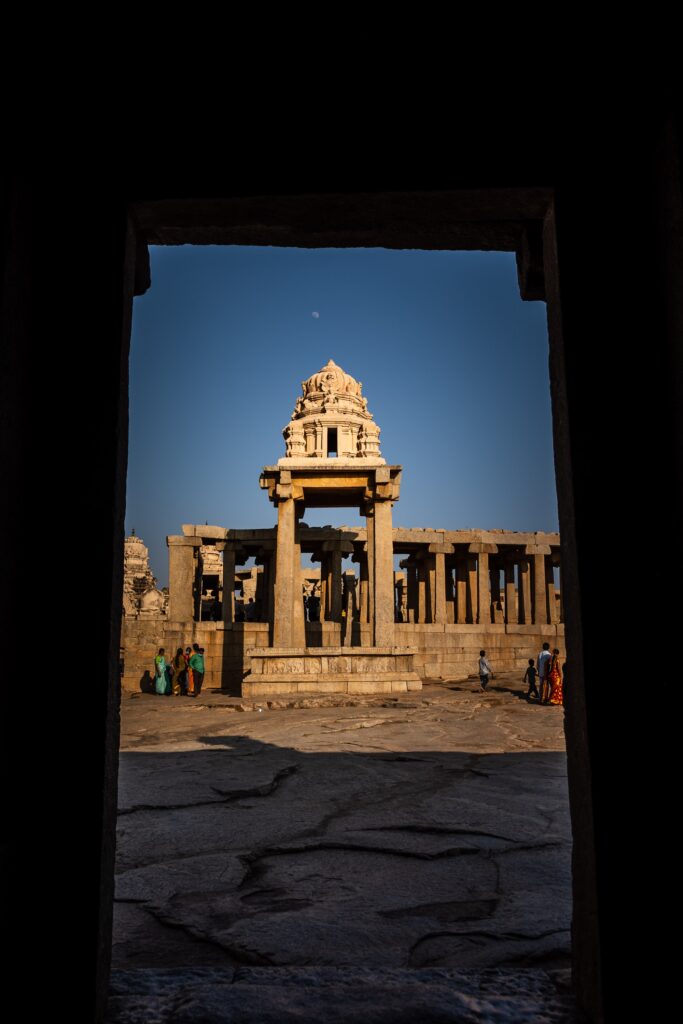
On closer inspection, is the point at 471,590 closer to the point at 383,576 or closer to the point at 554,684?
the point at 383,576

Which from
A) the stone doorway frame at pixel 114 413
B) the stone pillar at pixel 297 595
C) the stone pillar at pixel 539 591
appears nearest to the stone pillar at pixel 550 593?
the stone pillar at pixel 539 591

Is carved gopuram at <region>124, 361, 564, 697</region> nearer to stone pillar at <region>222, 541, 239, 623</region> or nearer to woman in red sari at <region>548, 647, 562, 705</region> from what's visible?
stone pillar at <region>222, 541, 239, 623</region>

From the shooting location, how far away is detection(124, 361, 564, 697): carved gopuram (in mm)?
14055

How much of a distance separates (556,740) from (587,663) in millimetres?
6537

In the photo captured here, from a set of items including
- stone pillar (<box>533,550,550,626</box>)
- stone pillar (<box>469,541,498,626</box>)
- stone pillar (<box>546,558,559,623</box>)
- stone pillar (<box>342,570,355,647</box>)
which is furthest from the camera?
stone pillar (<box>546,558,559,623</box>)

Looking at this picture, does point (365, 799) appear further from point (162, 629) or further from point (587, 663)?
point (162, 629)

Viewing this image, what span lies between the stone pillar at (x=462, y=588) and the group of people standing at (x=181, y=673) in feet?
40.8

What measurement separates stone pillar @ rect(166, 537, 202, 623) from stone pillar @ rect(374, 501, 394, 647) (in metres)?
7.70

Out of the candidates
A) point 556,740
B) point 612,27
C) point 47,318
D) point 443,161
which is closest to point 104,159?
point 47,318

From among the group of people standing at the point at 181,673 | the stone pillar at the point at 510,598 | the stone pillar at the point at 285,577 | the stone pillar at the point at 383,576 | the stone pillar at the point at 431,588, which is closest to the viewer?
the stone pillar at the point at 383,576

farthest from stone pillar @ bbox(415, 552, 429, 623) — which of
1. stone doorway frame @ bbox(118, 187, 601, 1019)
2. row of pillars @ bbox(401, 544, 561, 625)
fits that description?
stone doorway frame @ bbox(118, 187, 601, 1019)

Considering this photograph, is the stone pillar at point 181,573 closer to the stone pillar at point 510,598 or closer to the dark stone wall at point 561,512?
the stone pillar at point 510,598

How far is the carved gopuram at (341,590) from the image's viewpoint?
1405 centimetres

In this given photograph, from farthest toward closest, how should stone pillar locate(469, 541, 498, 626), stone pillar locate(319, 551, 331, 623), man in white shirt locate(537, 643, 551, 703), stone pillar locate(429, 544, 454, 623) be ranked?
stone pillar locate(469, 541, 498, 626), stone pillar locate(319, 551, 331, 623), stone pillar locate(429, 544, 454, 623), man in white shirt locate(537, 643, 551, 703)
